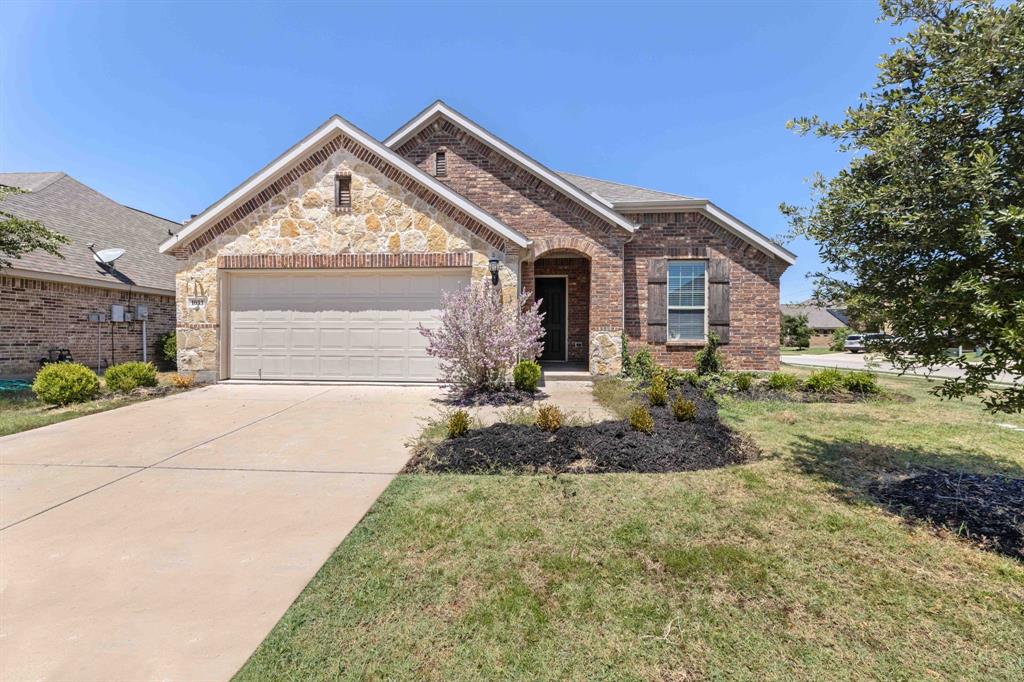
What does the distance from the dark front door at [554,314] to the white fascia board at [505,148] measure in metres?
2.67

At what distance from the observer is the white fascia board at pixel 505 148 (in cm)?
1052

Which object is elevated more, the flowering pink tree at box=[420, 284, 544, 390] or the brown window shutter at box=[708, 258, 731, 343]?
the brown window shutter at box=[708, 258, 731, 343]

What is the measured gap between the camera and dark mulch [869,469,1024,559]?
2.98m

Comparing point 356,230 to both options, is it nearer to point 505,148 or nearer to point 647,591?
point 505,148

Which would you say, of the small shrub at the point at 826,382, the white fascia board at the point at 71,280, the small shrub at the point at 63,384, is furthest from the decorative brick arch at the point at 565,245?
the white fascia board at the point at 71,280

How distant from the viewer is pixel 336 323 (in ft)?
31.0

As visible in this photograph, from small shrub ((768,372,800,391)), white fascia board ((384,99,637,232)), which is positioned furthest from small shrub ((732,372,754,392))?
white fascia board ((384,99,637,232))

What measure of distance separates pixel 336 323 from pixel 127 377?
12.7 feet

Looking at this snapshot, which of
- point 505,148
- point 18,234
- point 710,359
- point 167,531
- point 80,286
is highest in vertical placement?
point 505,148

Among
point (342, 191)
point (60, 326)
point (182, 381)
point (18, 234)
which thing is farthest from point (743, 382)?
point (60, 326)

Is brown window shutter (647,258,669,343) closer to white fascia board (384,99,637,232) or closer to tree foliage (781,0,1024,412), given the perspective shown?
white fascia board (384,99,637,232)

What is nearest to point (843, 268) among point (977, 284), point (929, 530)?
point (977, 284)

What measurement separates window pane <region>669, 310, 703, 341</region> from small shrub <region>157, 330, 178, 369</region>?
1420cm

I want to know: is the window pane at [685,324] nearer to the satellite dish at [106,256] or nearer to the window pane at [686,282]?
the window pane at [686,282]
